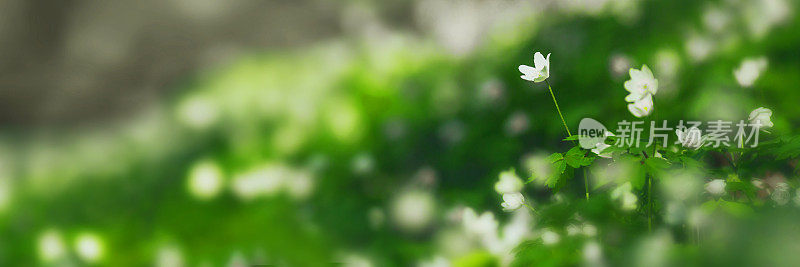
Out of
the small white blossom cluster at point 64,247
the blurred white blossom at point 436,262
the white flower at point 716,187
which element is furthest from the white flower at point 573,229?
the small white blossom cluster at point 64,247

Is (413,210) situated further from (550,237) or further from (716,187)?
(716,187)

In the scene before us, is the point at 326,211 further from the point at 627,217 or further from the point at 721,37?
the point at 721,37

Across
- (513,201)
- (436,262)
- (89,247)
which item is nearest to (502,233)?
(436,262)

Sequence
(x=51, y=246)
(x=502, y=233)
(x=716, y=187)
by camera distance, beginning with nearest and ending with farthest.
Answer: (x=716, y=187) → (x=502, y=233) → (x=51, y=246)

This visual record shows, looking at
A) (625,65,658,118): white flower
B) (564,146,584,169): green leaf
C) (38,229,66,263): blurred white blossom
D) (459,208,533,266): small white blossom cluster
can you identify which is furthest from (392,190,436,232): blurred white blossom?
(38,229,66,263): blurred white blossom

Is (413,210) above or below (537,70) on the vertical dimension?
above

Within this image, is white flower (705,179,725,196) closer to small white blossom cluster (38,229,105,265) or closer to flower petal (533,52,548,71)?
flower petal (533,52,548,71)

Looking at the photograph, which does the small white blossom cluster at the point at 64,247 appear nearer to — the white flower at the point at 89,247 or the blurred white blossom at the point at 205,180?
the white flower at the point at 89,247
